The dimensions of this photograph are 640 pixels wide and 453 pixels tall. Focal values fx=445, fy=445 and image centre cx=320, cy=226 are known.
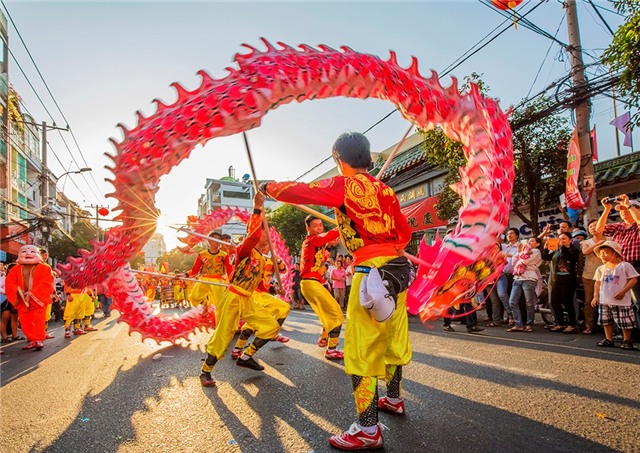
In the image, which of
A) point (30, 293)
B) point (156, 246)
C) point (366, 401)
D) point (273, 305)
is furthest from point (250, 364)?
point (156, 246)

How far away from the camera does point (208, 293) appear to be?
768 cm

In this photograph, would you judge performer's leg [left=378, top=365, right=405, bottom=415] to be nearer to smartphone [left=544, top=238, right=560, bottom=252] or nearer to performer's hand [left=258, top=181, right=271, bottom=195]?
performer's hand [left=258, top=181, right=271, bottom=195]

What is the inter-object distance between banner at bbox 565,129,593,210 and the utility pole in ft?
0.34

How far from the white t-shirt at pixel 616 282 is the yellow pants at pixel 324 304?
3553 mm

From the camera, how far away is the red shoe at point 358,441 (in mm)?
2670

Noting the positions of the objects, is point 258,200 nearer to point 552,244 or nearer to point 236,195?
point 552,244

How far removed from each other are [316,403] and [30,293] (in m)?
6.61

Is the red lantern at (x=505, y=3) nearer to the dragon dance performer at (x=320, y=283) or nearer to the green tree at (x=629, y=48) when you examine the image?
the green tree at (x=629, y=48)

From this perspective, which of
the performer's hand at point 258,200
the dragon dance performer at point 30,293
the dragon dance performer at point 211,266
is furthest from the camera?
the dragon dance performer at point 30,293

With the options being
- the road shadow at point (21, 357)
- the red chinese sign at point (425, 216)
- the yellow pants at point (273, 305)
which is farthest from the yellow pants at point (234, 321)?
the red chinese sign at point (425, 216)

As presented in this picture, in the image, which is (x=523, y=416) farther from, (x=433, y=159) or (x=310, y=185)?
(x=433, y=159)

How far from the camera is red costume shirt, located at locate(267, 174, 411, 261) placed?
111 inches

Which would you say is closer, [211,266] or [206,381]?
[206,381]

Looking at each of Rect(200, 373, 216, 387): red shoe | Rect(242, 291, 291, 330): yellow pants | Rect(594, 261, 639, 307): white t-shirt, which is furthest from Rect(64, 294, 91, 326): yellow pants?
Rect(594, 261, 639, 307): white t-shirt
